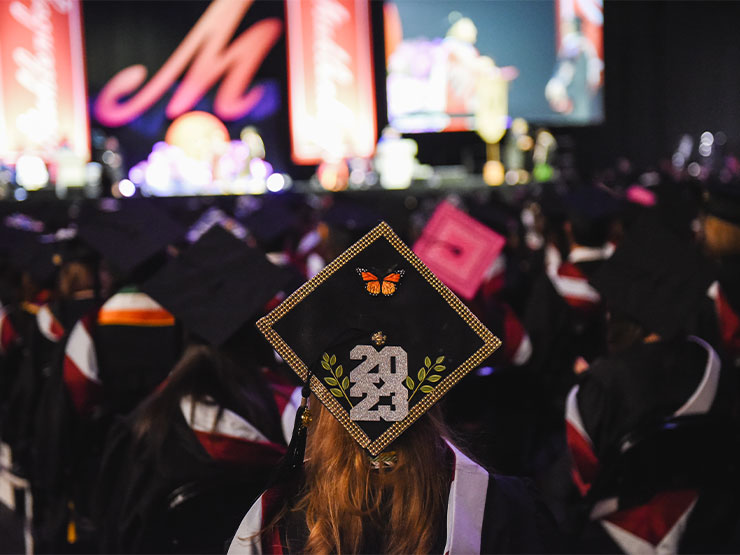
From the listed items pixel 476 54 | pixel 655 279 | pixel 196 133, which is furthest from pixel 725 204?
pixel 196 133

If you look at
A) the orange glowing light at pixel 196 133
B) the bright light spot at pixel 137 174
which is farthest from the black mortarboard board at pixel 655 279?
the orange glowing light at pixel 196 133

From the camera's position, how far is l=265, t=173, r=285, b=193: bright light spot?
43.1ft

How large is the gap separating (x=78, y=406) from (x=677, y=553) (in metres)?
2.04

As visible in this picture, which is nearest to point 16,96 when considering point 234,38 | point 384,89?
point 234,38

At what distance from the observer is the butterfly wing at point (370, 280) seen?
1.32m

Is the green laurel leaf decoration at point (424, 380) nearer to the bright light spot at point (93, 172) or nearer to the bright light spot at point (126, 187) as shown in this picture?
the bright light spot at point (126, 187)

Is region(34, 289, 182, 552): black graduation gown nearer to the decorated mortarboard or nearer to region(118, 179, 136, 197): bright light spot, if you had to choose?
the decorated mortarboard

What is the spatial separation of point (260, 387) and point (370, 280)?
0.91m

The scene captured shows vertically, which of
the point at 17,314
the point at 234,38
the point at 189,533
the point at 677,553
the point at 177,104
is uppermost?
the point at 234,38

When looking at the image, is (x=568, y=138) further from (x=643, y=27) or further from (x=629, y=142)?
(x=643, y=27)

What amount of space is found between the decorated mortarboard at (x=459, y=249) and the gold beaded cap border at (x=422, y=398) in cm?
189

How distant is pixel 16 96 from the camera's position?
45.3ft

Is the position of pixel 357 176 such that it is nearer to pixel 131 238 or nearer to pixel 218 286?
pixel 131 238

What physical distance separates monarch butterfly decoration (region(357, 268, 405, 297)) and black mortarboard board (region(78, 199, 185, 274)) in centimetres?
211
